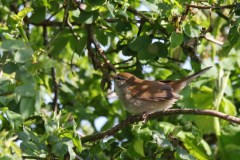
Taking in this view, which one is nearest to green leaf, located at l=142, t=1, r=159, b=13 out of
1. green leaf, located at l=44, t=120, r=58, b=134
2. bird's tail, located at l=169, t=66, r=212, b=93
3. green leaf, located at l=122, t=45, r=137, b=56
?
green leaf, located at l=122, t=45, r=137, b=56

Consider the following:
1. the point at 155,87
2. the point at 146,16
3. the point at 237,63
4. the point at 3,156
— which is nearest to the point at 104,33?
the point at 146,16

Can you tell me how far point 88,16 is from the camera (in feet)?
10.2

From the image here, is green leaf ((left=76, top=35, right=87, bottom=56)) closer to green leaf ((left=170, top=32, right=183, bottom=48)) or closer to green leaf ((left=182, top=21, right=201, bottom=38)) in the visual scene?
green leaf ((left=170, top=32, right=183, bottom=48))

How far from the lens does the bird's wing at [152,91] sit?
365cm

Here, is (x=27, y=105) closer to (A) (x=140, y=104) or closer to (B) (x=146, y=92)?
(A) (x=140, y=104)

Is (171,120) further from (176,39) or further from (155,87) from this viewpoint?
(176,39)

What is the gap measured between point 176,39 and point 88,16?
40.0 inches

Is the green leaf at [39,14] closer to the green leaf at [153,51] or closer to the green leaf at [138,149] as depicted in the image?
the green leaf at [153,51]

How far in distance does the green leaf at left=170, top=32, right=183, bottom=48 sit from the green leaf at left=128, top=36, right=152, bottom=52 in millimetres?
400

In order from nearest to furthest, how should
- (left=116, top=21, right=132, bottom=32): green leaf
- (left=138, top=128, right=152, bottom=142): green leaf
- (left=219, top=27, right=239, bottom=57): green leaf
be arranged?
(left=219, top=27, right=239, bottom=57): green leaf
(left=138, top=128, right=152, bottom=142): green leaf
(left=116, top=21, right=132, bottom=32): green leaf

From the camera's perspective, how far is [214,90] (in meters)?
3.73

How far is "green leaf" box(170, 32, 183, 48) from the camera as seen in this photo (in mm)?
3013

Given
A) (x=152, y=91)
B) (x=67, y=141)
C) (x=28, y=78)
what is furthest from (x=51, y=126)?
(x=152, y=91)

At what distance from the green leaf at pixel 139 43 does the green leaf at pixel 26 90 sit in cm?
183
